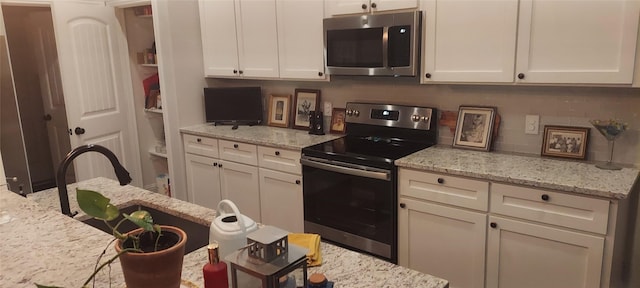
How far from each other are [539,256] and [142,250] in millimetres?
1977

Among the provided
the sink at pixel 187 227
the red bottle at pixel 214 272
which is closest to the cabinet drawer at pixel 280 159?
the sink at pixel 187 227

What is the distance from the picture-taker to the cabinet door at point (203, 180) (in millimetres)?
3803

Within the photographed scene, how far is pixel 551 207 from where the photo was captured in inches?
86.7

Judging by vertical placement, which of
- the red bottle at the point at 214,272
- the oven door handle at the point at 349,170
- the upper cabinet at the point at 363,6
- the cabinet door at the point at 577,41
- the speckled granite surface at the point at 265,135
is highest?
the upper cabinet at the point at 363,6

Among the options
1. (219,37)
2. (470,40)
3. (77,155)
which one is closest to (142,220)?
(77,155)

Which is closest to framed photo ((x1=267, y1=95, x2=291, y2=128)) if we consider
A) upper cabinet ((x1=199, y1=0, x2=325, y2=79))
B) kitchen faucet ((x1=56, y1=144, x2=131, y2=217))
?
upper cabinet ((x1=199, y1=0, x2=325, y2=79))

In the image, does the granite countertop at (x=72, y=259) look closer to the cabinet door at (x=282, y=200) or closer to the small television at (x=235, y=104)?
the cabinet door at (x=282, y=200)

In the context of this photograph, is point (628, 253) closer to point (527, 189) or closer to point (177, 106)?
point (527, 189)

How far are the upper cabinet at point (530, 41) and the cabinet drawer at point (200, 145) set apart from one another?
1801 mm

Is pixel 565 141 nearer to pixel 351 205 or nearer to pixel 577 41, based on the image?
pixel 577 41

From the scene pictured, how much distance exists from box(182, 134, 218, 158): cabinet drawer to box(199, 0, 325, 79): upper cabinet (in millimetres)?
584

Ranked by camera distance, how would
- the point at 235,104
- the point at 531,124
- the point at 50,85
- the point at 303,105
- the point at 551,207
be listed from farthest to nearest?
1. the point at 50,85
2. the point at 235,104
3. the point at 303,105
4. the point at 531,124
5. the point at 551,207

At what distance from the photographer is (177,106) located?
3904 millimetres

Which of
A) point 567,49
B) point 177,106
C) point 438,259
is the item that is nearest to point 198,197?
point 177,106
